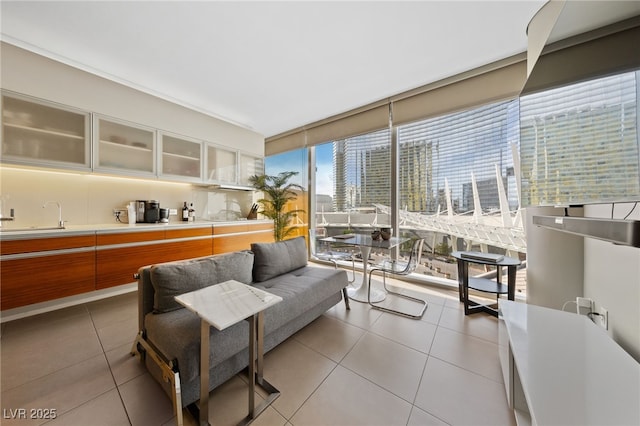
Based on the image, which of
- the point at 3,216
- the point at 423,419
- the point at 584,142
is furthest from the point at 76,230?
the point at 584,142

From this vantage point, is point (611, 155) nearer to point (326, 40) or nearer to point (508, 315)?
point (508, 315)

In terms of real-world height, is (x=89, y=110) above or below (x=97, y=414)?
above

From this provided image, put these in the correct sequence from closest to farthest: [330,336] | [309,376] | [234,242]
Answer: [309,376]
[330,336]
[234,242]

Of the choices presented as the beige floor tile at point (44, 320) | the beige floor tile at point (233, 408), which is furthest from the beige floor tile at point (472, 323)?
the beige floor tile at point (44, 320)

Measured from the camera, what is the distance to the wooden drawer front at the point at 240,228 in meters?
3.74

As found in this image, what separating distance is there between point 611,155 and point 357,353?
186cm

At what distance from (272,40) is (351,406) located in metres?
3.14

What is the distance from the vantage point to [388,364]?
64.6 inches

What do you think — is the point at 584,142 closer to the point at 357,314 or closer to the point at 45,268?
the point at 357,314

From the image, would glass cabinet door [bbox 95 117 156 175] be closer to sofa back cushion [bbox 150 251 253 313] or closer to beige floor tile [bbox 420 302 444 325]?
sofa back cushion [bbox 150 251 253 313]

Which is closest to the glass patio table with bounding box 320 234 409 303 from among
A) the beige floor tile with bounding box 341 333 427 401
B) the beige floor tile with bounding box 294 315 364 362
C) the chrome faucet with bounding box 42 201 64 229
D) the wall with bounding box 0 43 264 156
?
the beige floor tile with bounding box 294 315 364 362

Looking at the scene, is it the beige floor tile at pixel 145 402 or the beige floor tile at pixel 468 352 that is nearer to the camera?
the beige floor tile at pixel 145 402

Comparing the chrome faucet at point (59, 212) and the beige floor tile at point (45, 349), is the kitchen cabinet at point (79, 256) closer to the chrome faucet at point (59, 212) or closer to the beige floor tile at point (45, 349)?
the beige floor tile at point (45, 349)

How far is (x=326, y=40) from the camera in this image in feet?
7.32
